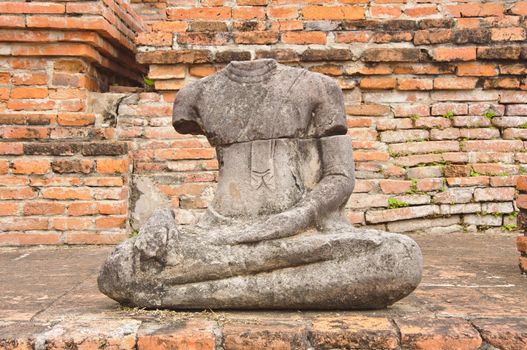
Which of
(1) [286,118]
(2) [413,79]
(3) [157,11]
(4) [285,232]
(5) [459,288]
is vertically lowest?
(5) [459,288]

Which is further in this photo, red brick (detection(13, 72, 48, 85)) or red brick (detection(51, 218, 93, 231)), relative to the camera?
red brick (detection(13, 72, 48, 85))

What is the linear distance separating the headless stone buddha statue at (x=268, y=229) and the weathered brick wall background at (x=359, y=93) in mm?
2143

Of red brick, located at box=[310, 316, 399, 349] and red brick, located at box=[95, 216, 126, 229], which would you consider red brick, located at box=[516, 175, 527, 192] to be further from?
red brick, located at box=[95, 216, 126, 229]

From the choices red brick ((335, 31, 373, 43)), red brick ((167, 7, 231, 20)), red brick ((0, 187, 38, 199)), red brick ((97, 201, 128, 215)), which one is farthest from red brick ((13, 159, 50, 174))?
red brick ((335, 31, 373, 43))

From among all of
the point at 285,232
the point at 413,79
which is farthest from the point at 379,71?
the point at 285,232

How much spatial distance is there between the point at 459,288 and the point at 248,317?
1.29 meters

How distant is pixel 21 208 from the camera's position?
17.3 feet

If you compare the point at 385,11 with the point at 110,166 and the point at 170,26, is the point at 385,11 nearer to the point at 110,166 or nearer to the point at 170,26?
the point at 170,26

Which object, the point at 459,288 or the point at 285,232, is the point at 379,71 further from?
the point at 285,232

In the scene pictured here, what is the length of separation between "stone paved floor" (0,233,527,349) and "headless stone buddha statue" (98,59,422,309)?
10 centimetres

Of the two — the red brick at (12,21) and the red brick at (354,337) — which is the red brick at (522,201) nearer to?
the red brick at (354,337)

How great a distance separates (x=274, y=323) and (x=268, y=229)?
0.48 meters

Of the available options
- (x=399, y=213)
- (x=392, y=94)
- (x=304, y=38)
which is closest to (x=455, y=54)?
(x=392, y=94)

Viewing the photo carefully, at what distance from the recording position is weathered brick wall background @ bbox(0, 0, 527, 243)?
5535 millimetres
